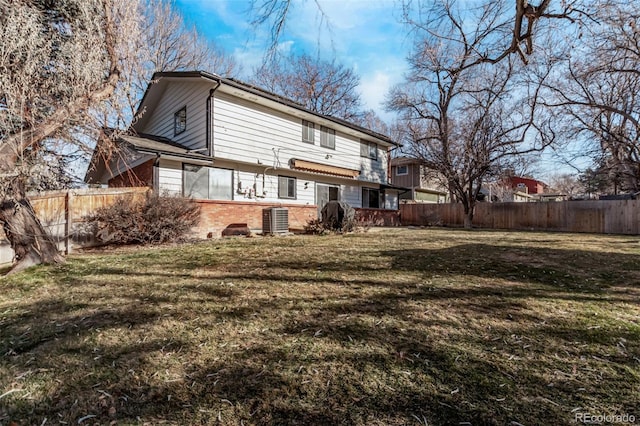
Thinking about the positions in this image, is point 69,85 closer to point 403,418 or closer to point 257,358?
point 257,358

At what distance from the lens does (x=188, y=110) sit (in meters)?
11.3

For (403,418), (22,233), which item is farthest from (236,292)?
(22,233)

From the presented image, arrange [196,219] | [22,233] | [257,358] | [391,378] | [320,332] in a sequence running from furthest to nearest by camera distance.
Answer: [196,219] < [22,233] < [320,332] < [257,358] < [391,378]

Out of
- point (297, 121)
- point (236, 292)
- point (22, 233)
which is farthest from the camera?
point (297, 121)

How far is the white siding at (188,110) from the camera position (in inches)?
420

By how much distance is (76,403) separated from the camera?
5.56 ft

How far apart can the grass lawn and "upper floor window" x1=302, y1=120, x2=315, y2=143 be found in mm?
10605

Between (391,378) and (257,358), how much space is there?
906 mm

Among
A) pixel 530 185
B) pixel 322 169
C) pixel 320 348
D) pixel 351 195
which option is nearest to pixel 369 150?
pixel 351 195

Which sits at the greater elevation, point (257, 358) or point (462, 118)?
point (462, 118)

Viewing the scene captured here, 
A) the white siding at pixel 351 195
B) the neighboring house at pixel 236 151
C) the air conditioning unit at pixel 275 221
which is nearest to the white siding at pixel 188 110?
the neighboring house at pixel 236 151

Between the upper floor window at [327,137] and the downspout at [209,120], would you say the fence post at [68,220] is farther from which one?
the upper floor window at [327,137]

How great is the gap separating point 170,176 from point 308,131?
264 inches

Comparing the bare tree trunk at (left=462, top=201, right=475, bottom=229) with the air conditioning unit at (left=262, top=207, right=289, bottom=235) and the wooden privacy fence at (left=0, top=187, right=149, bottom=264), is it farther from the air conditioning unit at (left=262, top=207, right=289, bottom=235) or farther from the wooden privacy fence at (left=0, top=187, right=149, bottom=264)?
the wooden privacy fence at (left=0, top=187, right=149, bottom=264)
